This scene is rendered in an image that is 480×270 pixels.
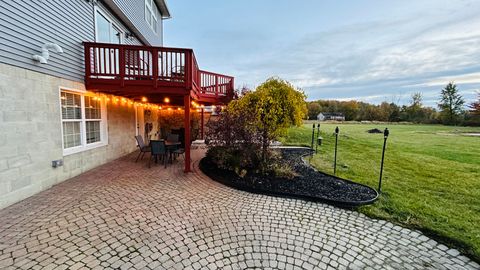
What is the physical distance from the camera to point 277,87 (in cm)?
577

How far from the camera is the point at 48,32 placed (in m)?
4.45

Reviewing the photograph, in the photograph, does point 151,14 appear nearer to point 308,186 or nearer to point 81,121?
point 81,121

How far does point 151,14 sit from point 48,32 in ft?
26.0

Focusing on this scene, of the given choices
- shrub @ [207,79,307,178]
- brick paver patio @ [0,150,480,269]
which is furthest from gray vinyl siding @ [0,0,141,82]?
shrub @ [207,79,307,178]

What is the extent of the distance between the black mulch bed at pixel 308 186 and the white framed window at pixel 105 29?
5.70 meters

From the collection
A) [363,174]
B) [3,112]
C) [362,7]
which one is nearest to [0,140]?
[3,112]

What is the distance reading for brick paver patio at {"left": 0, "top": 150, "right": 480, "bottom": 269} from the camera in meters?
2.33

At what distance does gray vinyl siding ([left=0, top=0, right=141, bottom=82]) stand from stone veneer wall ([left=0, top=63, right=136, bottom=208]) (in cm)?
22

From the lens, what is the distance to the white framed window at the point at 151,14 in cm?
1035

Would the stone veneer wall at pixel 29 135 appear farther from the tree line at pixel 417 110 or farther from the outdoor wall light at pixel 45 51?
the tree line at pixel 417 110

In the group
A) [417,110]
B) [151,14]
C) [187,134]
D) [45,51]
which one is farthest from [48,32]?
[417,110]

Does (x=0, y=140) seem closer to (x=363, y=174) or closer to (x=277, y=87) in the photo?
(x=277, y=87)

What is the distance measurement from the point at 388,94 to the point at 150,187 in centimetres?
5681

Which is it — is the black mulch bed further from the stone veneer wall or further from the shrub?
the stone veneer wall
